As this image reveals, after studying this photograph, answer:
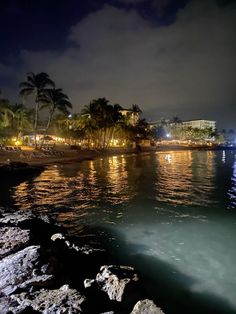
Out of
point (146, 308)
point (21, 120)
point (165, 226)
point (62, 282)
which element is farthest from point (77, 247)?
point (21, 120)

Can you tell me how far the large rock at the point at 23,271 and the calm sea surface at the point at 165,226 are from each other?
3179mm

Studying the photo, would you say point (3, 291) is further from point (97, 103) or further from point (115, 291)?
point (97, 103)

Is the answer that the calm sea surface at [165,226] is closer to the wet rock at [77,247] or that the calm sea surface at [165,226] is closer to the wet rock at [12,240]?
the wet rock at [77,247]

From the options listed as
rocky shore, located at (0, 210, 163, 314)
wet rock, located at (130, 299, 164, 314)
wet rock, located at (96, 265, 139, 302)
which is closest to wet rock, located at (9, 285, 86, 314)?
rocky shore, located at (0, 210, 163, 314)

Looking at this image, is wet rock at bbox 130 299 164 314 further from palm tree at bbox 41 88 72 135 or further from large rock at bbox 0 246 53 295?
palm tree at bbox 41 88 72 135

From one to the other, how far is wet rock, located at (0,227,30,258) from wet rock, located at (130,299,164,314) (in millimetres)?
4571

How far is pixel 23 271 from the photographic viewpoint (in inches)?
281

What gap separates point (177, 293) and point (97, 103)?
223 ft

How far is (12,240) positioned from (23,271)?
209cm

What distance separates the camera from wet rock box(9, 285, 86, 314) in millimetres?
5664

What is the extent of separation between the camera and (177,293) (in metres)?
7.72

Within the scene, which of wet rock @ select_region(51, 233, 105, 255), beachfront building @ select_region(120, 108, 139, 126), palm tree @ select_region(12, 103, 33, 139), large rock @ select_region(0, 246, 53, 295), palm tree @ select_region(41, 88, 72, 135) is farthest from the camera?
beachfront building @ select_region(120, 108, 139, 126)

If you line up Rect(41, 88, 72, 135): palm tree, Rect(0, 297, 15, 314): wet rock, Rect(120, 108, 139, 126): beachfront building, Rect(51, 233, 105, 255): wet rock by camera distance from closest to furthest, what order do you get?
Rect(0, 297, 15, 314): wet rock < Rect(51, 233, 105, 255): wet rock < Rect(41, 88, 72, 135): palm tree < Rect(120, 108, 139, 126): beachfront building

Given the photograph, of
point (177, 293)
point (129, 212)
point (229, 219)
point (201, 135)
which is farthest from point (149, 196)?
point (201, 135)
